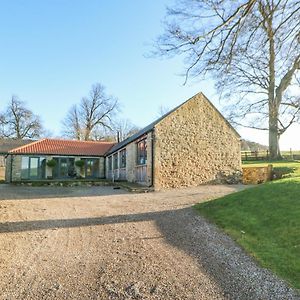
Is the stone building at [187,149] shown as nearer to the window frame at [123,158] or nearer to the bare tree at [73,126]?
the window frame at [123,158]

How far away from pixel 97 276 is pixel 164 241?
209cm

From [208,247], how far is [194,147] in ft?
42.0

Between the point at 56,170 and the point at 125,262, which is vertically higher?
the point at 56,170

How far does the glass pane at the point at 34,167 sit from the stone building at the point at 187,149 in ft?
34.2

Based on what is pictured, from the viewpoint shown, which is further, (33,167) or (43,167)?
(43,167)

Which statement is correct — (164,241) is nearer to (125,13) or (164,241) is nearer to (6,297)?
(6,297)

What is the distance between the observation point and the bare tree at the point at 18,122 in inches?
1731

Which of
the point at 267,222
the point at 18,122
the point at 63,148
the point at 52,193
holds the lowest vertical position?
the point at 52,193

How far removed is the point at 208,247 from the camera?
5.59 metres

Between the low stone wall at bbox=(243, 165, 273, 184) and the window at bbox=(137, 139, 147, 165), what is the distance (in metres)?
7.39

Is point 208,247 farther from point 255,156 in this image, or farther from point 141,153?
point 255,156

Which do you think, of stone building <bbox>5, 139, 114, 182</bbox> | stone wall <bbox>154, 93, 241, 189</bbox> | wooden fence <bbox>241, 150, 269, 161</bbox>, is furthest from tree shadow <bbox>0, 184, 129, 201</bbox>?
wooden fence <bbox>241, 150, 269, 161</bbox>

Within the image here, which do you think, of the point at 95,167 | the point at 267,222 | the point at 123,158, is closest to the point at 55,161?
the point at 95,167

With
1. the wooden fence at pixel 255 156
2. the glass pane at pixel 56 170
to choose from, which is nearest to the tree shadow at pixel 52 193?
the glass pane at pixel 56 170
